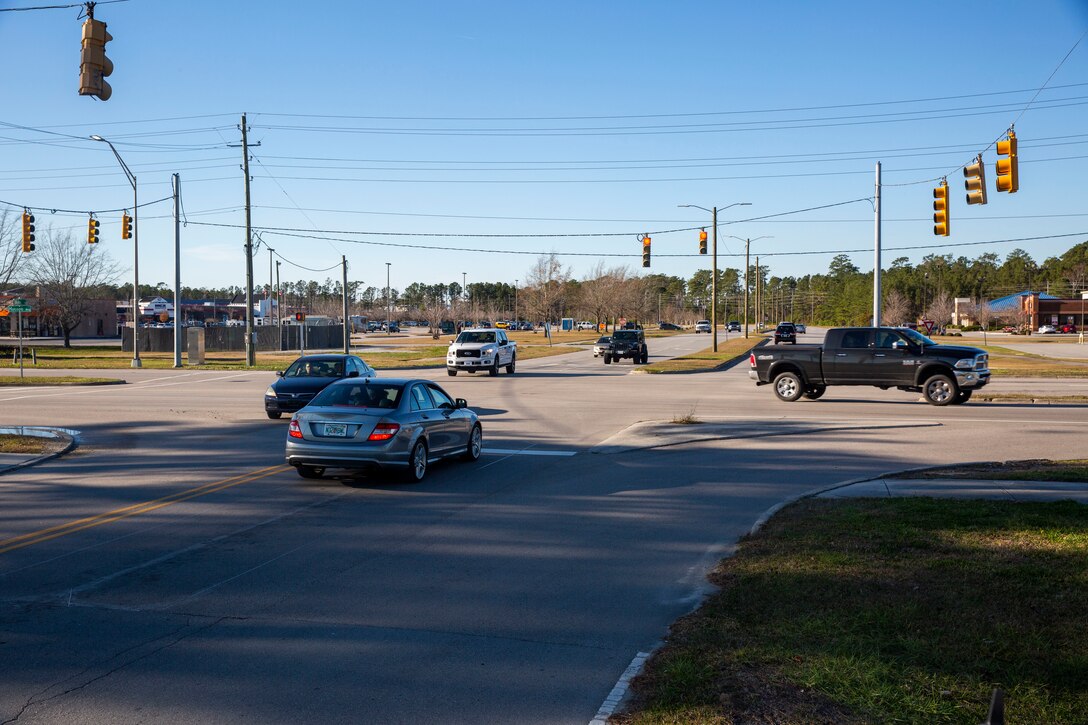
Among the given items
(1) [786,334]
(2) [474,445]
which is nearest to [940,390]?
(2) [474,445]

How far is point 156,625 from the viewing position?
657 centimetres

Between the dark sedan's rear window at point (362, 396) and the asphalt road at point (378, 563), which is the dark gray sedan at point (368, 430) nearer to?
the dark sedan's rear window at point (362, 396)

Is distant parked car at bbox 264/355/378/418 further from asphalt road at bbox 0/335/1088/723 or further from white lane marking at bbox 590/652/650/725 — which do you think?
white lane marking at bbox 590/652/650/725

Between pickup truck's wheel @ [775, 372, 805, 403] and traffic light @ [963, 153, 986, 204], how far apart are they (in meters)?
6.26

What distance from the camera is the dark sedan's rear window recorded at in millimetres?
12789

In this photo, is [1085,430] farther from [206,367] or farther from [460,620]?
[206,367]

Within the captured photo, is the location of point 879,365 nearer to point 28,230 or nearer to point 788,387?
point 788,387

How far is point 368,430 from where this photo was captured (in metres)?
12.2

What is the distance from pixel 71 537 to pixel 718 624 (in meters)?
6.60

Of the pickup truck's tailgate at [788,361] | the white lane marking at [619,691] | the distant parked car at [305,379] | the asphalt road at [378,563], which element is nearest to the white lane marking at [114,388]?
the distant parked car at [305,379]

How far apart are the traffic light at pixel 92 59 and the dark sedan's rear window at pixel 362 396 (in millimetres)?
5518

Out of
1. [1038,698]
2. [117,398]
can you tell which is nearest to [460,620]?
[1038,698]

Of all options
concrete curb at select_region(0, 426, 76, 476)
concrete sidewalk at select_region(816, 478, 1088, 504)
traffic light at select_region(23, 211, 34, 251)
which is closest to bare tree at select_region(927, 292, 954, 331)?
traffic light at select_region(23, 211, 34, 251)

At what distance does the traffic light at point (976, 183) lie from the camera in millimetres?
22922
